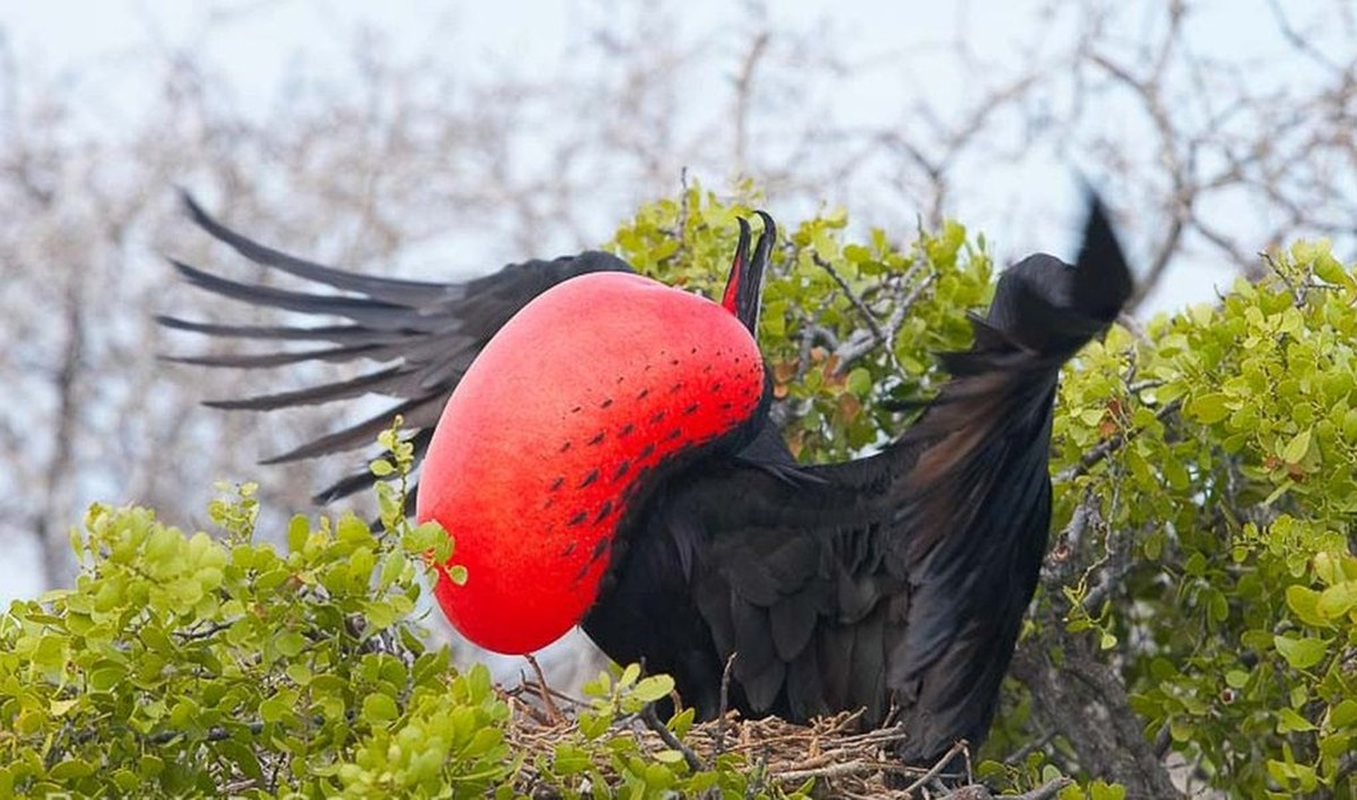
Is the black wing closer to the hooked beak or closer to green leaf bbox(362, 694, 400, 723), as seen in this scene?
the hooked beak

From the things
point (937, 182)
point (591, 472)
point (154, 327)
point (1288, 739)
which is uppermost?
point (154, 327)

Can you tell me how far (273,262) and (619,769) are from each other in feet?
6.02

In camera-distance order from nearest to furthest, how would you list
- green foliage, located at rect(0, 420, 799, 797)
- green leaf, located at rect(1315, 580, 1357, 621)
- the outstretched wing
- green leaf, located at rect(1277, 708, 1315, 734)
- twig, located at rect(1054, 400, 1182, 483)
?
green foliage, located at rect(0, 420, 799, 797) < green leaf, located at rect(1315, 580, 1357, 621) < green leaf, located at rect(1277, 708, 1315, 734) < twig, located at rect(1054, 400, 1182, 483) < the outstretched wing

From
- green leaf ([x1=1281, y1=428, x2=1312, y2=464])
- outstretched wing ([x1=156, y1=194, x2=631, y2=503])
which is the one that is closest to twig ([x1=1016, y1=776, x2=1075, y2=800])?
green leaf ([x1=1281, y1=428, x2=1312, y2=464])

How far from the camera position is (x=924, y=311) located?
3146 mm

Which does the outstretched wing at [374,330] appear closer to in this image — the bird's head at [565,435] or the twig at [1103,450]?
the bird's head at [565,435]

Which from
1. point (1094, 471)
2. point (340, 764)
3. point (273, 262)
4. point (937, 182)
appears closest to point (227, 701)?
point (340, 764)

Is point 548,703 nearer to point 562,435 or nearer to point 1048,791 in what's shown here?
point 562,435

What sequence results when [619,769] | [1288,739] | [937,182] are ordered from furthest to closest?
1. [937,182]
2. [1288,739]
3. [619,769]

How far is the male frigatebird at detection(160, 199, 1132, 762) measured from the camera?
2328 mm

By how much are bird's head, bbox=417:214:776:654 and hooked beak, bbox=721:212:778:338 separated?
0.50 ft

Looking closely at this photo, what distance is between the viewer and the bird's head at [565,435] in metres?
2.39

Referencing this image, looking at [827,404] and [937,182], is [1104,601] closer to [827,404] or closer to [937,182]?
[827,404]

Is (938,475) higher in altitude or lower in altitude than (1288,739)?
higher
